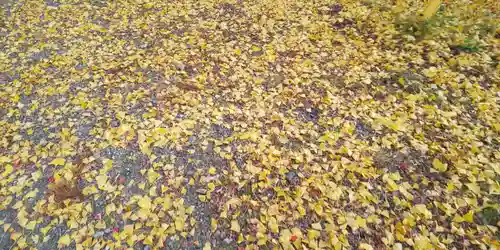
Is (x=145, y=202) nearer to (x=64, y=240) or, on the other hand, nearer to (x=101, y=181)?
(x=101, y=181)

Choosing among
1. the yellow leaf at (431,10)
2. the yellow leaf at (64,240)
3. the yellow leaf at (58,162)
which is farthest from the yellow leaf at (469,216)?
the yellow leaf at (58,162)

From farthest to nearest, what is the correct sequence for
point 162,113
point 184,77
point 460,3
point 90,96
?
1. point 460,3
2. point 184,77
3. point 90,96
4. point 162,113

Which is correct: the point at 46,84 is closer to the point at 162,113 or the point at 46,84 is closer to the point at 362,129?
the point at 162,113

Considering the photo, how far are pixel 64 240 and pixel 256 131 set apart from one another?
2138 mm

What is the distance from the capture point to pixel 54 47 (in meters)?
4.95

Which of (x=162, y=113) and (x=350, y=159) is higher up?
(x=350, y=159)

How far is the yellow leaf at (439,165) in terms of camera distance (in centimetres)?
307

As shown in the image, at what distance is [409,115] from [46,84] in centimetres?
481

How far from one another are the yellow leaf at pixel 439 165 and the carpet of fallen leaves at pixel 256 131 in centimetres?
1

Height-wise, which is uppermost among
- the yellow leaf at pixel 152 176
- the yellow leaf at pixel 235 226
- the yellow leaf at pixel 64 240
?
the yellow leaf at pixel 235 226

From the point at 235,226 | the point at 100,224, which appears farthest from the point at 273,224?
the point at 100,224

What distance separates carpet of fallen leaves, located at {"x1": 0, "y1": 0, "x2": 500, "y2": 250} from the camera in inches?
108

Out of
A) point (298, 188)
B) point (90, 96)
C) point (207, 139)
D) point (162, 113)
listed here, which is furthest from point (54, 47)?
point (298, 188)

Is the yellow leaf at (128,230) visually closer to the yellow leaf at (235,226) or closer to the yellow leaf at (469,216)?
the yellow leaf at (235,226)
